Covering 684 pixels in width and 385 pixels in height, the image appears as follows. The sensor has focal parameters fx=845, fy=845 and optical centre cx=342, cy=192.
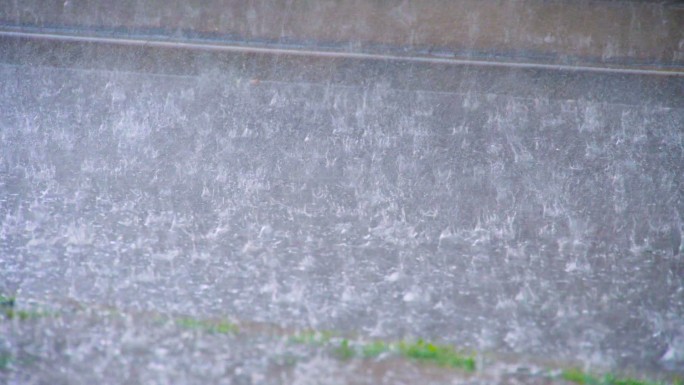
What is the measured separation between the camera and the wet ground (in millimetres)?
3266

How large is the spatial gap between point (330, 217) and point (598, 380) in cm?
173

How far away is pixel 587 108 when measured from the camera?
222 inches

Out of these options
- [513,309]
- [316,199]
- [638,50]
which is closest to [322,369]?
[513,309]

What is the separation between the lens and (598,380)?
10.1ft

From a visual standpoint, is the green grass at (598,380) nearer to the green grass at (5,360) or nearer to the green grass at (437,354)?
the green grass at (437,354)

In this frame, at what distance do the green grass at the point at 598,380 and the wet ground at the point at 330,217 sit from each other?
7 cm

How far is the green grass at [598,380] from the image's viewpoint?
3062 mm

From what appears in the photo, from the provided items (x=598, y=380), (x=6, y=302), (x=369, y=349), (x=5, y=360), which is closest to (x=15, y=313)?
(x=6, y=302)

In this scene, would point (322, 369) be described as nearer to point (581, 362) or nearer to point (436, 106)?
point (581, 362)

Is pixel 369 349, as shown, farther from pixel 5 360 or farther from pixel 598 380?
pixel 5 360

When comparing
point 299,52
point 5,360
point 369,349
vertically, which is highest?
point 299,52

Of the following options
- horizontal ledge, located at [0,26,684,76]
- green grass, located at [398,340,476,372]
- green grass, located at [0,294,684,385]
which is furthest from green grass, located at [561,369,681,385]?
horizontal ledge, located at [0,26,684,76]

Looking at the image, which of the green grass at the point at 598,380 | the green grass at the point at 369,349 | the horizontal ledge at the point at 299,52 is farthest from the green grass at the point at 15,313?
the horizontal ledge at the point at 299,52

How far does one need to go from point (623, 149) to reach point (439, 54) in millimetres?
1540
